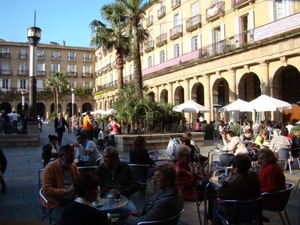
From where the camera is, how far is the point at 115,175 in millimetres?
4137

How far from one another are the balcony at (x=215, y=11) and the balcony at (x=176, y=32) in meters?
4.20

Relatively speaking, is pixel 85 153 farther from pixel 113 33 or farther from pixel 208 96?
pixel 113 33

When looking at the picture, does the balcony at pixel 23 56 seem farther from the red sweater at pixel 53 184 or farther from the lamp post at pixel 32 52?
the red sweater at pixel 53 184

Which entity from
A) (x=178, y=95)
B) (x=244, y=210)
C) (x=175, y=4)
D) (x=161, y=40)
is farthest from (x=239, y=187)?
(x=161, y=40)

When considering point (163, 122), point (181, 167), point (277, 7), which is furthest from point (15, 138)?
point (277, 7)

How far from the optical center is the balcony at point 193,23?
81.3 ft

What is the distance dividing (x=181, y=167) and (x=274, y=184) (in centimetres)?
126

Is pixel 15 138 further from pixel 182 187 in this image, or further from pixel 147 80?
pixel 147 80

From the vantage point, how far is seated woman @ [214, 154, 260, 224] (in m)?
3.50

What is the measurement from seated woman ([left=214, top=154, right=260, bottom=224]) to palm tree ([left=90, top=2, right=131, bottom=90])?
19.2m

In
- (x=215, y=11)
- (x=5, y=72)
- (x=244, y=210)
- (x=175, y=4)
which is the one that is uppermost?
(x=175, y=4)

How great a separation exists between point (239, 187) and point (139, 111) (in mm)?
10915

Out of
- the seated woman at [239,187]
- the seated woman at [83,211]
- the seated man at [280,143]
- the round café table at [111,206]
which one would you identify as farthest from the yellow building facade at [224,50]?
the seated woman at [83,211]

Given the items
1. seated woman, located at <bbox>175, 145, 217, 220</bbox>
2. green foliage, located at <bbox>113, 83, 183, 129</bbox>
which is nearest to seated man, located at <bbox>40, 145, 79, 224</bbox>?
seated woman, located at <bbox>175, 145, 217, 220</bbox>
